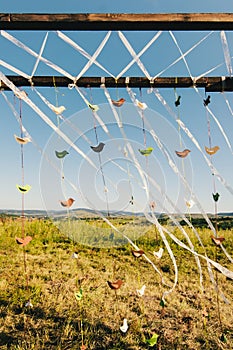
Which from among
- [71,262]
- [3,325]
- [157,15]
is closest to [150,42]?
[157,15]

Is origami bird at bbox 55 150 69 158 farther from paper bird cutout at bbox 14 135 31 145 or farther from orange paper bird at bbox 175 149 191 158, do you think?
orange paper bird at bbox 175 149 191 158

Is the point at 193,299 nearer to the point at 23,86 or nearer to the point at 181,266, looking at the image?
the point at 181,266

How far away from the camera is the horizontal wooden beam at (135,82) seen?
2717 millimetres

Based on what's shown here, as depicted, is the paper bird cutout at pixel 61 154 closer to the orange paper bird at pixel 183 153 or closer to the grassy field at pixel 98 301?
the grassy field at pixel 98 301

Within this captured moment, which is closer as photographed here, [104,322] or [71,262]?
[104,322]

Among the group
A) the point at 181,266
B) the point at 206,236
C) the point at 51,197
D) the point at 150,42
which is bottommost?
the point at 181,266

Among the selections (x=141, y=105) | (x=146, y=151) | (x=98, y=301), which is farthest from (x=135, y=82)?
(x=98, y=301)

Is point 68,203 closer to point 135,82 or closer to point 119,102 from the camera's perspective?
point 119,102

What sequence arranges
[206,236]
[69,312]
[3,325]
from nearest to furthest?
[3,325], [69,312], [206,236]

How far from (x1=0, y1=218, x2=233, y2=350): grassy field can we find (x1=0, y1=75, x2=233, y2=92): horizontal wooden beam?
145cm

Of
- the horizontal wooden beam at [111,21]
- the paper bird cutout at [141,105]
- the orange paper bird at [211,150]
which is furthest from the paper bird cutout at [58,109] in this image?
the orange paper bird at [211,150]

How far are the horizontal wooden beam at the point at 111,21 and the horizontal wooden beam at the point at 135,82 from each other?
1.00 m

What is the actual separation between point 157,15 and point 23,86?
1464mm

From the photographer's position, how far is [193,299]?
4.07m
